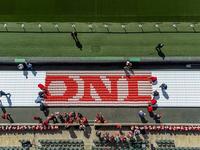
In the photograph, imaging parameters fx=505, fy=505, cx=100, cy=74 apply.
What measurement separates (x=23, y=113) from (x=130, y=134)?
395 inches

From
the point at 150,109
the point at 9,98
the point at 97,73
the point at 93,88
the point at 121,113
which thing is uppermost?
the point at 97,73

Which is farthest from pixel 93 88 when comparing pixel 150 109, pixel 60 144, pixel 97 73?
pixel 60 144

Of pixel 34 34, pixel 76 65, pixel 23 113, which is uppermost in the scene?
pixel 34 34

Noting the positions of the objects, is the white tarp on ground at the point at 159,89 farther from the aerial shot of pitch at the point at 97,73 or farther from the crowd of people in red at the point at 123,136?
the crowd of people in red at the point at 123,136

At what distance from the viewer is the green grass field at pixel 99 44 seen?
46781mm

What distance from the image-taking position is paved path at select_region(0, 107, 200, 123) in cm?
4584

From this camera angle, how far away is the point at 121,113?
46.2m

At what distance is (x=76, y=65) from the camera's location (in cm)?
4719

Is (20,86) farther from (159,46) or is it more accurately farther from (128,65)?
(159,46)

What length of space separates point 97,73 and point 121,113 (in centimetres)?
434

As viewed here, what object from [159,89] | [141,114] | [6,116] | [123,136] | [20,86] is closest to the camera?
[123,136]
